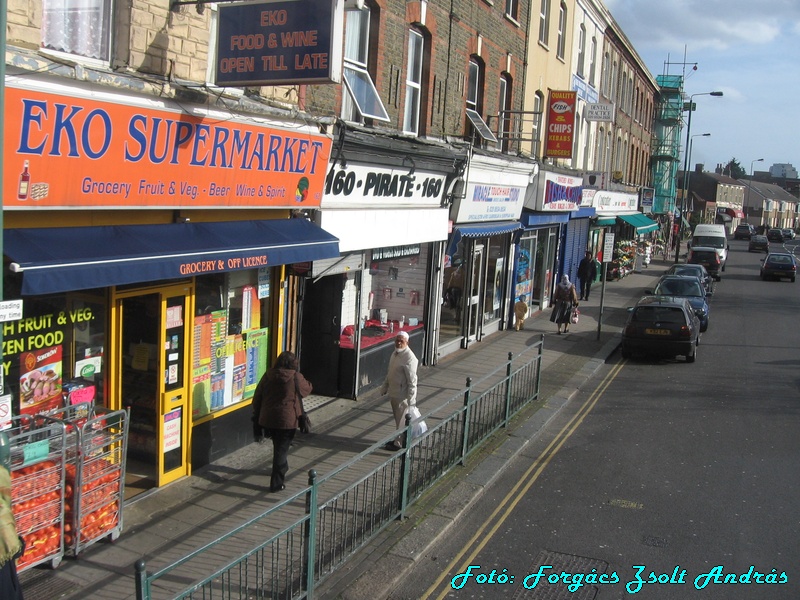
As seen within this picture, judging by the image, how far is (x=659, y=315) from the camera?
17.6 meters

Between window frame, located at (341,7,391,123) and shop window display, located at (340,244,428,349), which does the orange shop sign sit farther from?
shop window display, located at (340,244,428,349)

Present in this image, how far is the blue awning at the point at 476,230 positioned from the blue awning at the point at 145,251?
580 cm

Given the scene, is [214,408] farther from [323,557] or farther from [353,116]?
[353,116]

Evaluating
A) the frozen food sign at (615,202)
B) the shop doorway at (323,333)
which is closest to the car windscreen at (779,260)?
the frozen food sign at (615,202)

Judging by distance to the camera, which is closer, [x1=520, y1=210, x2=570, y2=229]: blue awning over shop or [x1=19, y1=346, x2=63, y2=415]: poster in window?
[x1=19, y1=346, x2=63, y2=415]: poster in window

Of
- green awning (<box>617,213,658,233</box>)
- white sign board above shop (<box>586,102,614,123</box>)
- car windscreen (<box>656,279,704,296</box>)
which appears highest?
white sign board above shop (<box>586,102,614,123</box>)

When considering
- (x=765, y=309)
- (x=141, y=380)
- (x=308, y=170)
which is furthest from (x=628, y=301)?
(x=141, y=380)

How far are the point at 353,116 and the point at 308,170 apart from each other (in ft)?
8.45

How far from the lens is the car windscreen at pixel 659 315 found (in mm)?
17406

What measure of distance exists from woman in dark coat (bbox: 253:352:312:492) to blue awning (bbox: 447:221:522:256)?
24.6 feet

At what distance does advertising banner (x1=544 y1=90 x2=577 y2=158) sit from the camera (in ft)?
69.7

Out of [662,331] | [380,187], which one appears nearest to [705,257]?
[662,331]

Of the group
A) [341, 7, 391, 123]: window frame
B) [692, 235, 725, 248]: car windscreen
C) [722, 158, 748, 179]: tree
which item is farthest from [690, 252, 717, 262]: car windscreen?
[722, 158, 748, 179]: tree

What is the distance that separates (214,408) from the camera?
9242 mm
